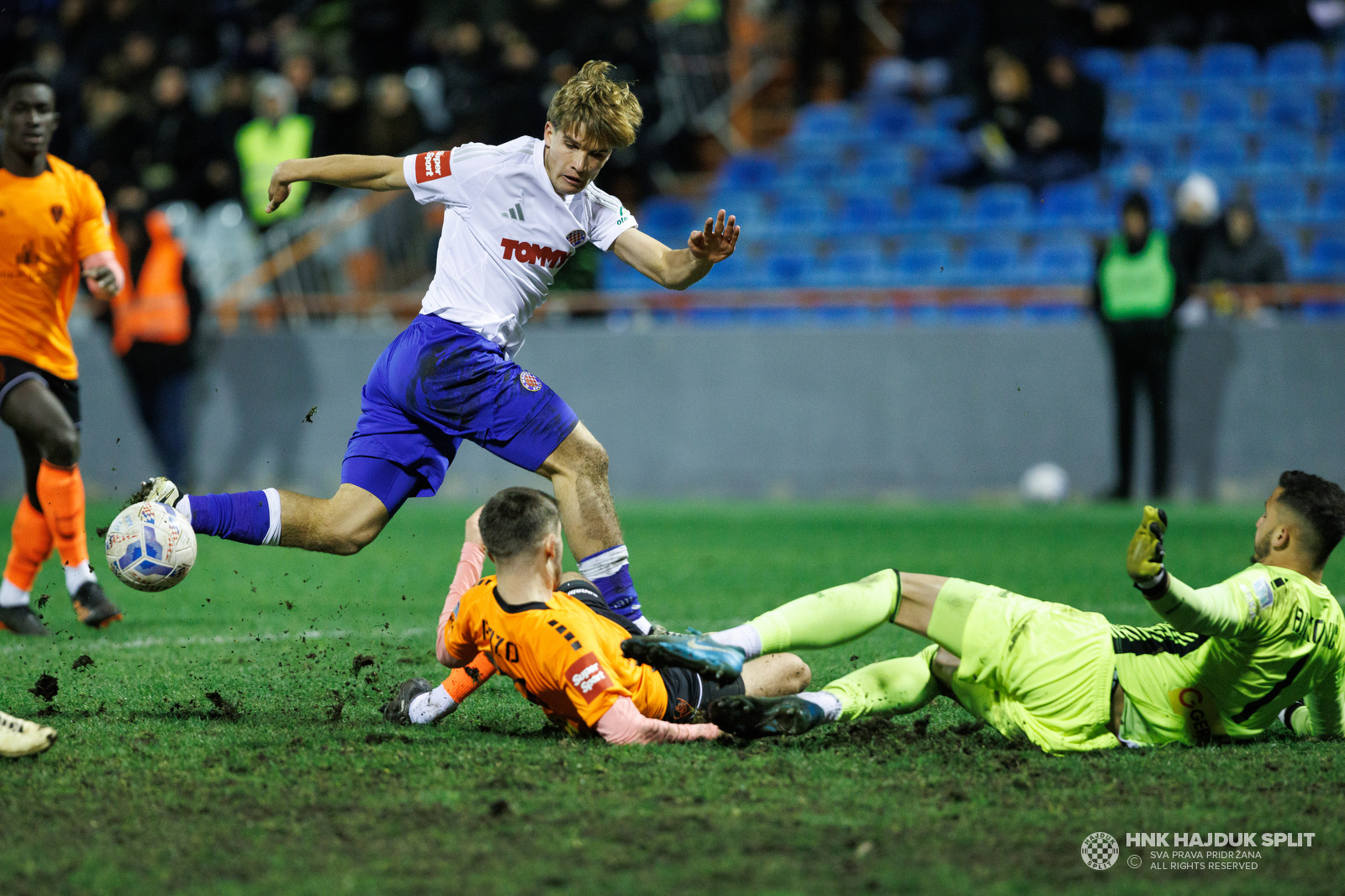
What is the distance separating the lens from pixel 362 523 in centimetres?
502

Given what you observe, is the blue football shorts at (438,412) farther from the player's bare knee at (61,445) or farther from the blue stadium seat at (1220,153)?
the blue stadium seat at (1220,153)

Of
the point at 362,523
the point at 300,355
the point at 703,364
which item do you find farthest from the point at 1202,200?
the point at 362,523

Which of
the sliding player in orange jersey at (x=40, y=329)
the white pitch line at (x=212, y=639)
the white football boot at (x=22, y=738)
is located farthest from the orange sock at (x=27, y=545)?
the white football boot at (x=22, y=738)

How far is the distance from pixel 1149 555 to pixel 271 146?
13.0m

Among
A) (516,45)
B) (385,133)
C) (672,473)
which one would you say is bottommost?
(672,473)

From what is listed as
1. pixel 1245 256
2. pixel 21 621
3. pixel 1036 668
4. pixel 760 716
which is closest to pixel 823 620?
pixel 760 716

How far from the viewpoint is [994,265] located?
14.0 meters

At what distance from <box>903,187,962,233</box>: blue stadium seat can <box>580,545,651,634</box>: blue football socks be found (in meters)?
10.4

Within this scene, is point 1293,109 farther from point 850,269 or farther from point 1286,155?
point 850,269

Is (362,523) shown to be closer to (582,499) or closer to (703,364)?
(582,499)

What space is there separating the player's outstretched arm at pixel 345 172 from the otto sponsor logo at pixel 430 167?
6cm

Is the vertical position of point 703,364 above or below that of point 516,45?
below

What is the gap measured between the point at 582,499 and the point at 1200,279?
8.51m

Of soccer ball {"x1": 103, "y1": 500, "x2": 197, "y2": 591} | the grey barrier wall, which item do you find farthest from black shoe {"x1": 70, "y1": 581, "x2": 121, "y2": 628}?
the grey barrier wall
